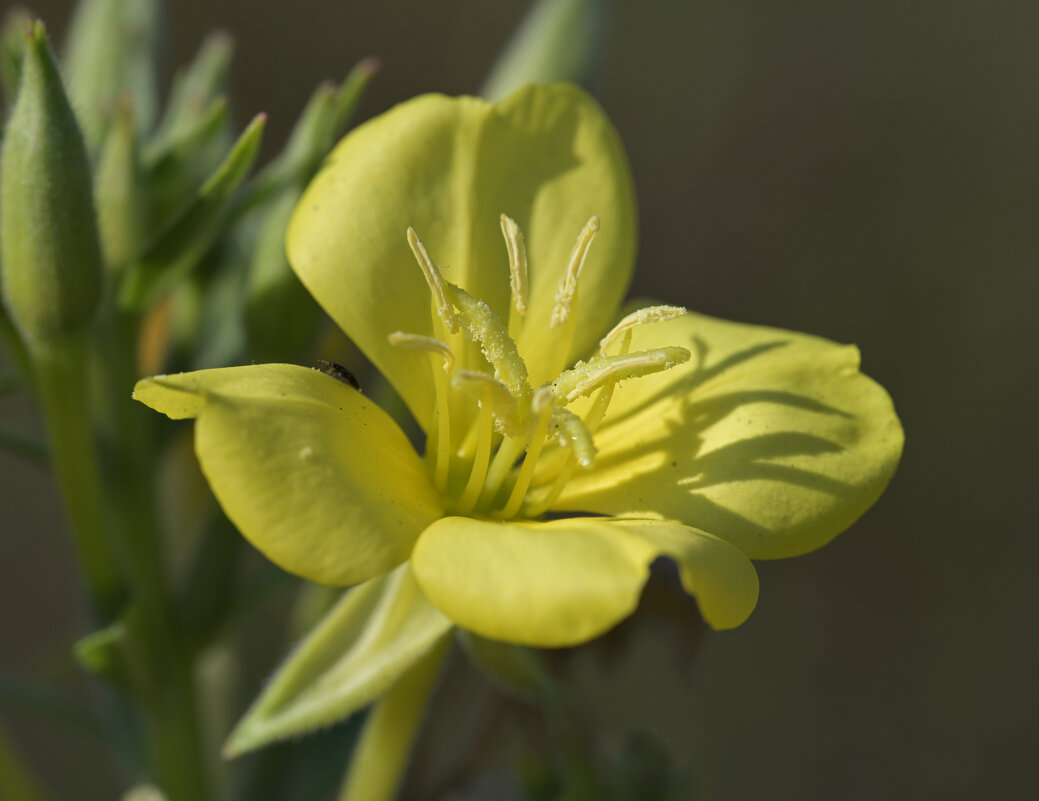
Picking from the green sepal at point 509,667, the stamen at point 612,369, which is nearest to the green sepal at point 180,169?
the stamen at point 612,369

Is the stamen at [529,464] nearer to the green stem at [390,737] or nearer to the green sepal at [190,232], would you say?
the green stem at [390,737]

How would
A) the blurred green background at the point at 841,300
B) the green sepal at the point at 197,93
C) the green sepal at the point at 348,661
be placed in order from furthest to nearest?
the blurred green background at the point at 841,300 < the green sepal at the point at 197,93 < the green sepal at the point at 348,661

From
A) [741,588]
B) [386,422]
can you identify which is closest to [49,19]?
[386,422]

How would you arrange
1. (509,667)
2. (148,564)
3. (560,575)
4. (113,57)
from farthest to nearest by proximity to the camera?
(113,57)
(148,564)
(509,667)
(560,575)

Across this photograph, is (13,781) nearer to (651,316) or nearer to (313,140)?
(313,140)

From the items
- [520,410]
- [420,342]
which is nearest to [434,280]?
[420,342]

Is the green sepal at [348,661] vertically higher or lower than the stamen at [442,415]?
lower
